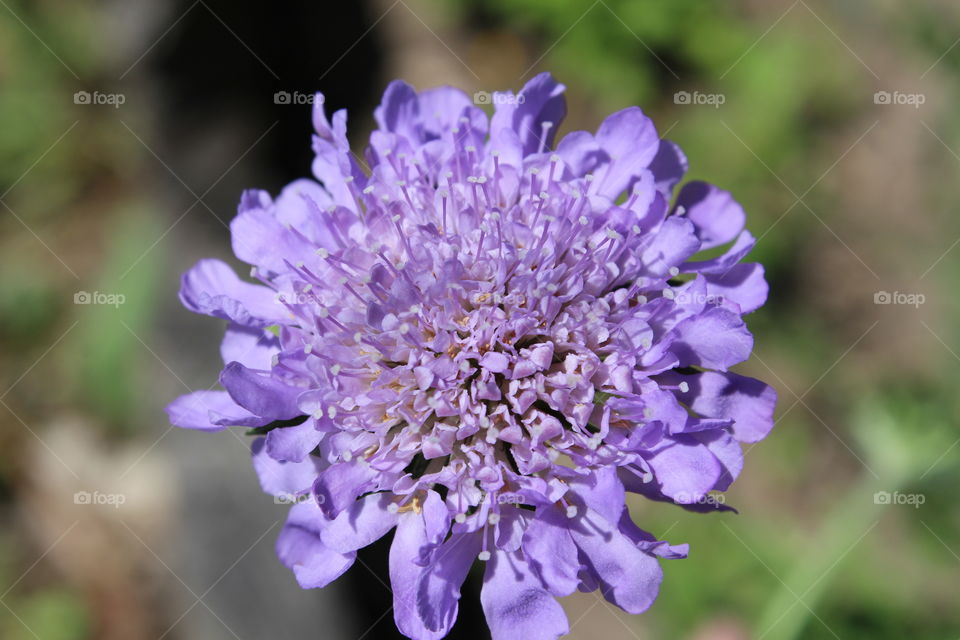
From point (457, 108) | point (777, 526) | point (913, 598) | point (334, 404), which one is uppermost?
point (457, 108)

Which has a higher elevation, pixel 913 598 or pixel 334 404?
pixel 334 404

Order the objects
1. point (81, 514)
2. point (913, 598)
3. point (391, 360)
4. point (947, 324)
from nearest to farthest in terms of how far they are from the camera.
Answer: point (391, 360), point (913, 598), point (947, 324), point (81, 514)

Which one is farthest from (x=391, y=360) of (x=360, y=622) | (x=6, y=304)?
(x=6, y=304)

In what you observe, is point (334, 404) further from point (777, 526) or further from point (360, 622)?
point (777, 526)

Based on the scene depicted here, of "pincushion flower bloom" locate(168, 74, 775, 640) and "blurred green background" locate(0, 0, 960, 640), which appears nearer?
"pincushion flower bloom" locate(168, 74, 775, 640)
